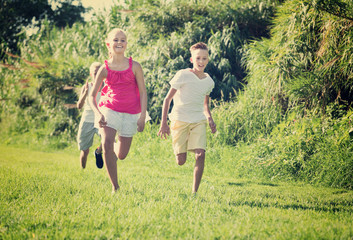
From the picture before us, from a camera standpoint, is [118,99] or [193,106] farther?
[193,106]

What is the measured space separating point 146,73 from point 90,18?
574cm

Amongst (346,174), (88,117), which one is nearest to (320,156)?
(346,174)

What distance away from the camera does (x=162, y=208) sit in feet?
12.5

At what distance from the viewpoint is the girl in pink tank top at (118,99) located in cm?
440

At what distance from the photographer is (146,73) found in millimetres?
9523

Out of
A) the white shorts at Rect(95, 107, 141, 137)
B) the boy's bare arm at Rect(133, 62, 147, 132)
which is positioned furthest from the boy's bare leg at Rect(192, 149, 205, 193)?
the white shorts at Rect(95, 107, 141, 137)

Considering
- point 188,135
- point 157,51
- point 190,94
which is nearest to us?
point 190,94

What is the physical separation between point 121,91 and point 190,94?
0.86m

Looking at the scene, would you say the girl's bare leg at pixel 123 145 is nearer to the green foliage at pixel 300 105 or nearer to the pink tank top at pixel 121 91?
the pink tank top at pixel 121 91

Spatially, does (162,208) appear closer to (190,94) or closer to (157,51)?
(190,94)

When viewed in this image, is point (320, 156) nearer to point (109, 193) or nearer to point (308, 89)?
point (308, 89)

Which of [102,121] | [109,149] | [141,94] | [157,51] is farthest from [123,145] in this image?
[157,51]

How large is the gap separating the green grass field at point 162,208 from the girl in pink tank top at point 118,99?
25.7 inches

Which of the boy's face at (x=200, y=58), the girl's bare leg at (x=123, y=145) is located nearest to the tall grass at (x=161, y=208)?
the girl's bare leg at (x=123, y=145)
